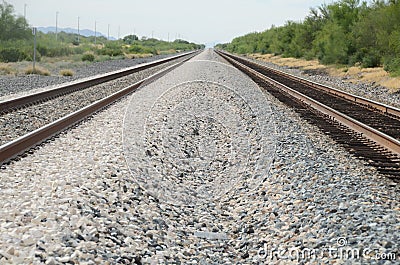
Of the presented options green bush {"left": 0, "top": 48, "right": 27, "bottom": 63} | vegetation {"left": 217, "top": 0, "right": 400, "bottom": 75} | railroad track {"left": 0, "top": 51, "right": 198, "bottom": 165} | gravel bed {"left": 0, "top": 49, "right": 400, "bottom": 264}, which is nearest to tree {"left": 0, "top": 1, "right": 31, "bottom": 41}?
green bush {"left": 0, "top": 48, "right": 27, "bottom": 63}

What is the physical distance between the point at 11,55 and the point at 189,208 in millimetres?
43134

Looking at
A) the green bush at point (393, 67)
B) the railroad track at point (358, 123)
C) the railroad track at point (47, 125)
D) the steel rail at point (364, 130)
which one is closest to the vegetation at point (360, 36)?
the green bush at point (393, 67)

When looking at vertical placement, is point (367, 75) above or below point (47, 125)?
above

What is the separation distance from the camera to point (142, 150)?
8500 millimetres

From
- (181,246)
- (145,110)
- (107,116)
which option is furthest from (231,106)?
(181,246)

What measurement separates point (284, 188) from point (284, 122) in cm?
490

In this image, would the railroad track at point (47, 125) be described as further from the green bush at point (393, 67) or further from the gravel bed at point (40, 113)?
the green bush at point (393, 67)

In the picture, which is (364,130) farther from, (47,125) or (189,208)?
(47,125)

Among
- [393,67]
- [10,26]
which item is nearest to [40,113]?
[393,67]

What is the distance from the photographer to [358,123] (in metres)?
11.0

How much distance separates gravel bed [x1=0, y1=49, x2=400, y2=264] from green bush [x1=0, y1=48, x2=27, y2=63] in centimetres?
3885

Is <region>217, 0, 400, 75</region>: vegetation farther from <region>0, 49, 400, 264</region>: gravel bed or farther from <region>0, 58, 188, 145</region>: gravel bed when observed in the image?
<region>0, 49, 400, 264</region>: gravel bed

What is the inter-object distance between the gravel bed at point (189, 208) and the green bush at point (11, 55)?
38.8 meters

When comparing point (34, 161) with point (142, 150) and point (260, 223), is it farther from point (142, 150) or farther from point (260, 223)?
point (260, 223)
